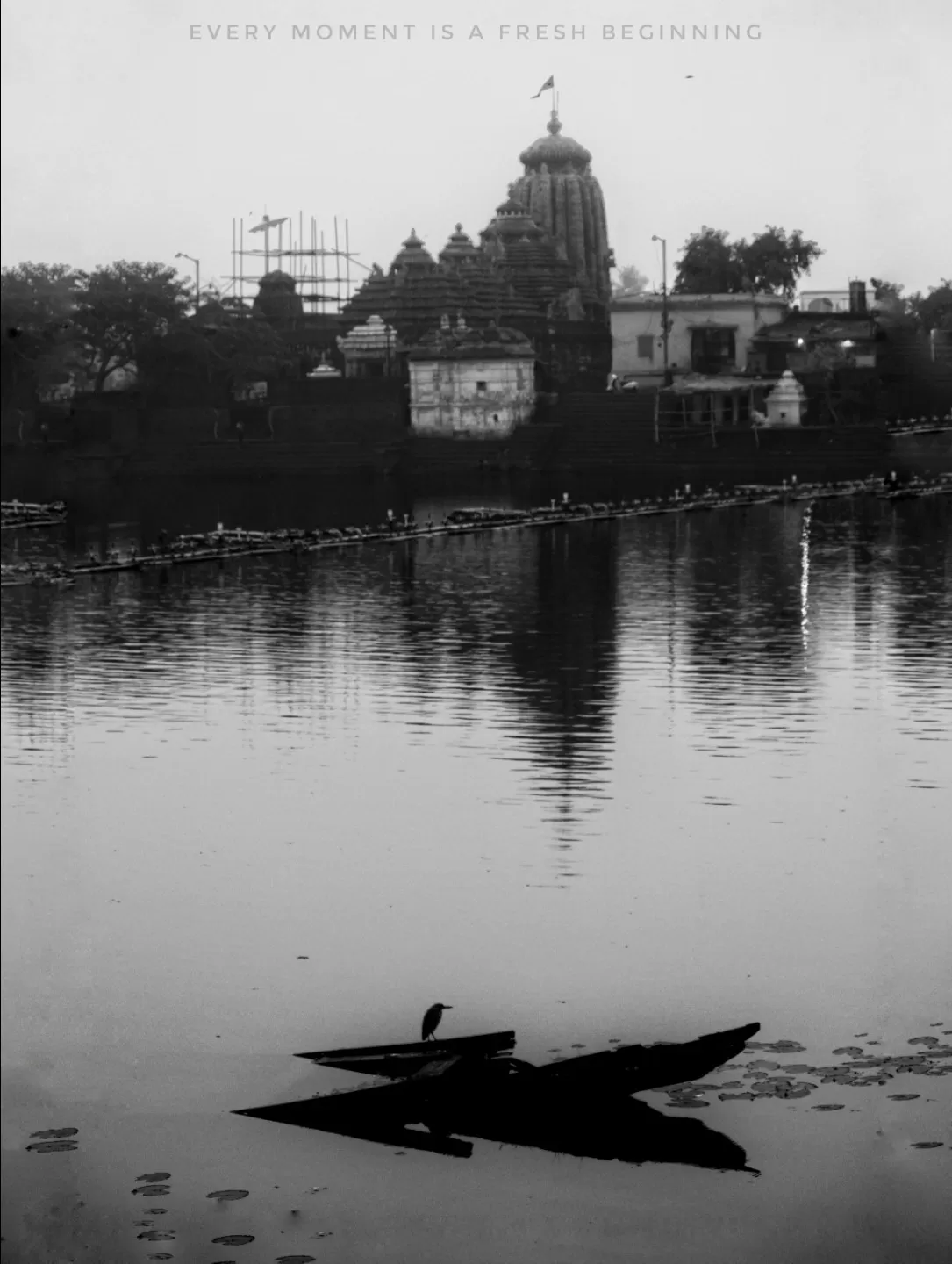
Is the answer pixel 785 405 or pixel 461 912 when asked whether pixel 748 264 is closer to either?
pixel 785 405

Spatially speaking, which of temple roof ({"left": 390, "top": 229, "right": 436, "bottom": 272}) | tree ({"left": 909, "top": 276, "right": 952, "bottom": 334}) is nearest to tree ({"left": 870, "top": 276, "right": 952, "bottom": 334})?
tree ({"left": 909, "top": 276, "right": 952, "bottom": 334})

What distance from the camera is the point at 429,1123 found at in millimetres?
14820

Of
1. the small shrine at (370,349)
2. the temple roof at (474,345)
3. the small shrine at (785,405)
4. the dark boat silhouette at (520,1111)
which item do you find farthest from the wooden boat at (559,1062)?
the small shrine at (370,349)

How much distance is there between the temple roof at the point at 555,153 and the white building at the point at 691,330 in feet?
77.6

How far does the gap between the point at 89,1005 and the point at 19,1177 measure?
3.06 m

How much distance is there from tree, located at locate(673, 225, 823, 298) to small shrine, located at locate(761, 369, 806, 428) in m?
13.2

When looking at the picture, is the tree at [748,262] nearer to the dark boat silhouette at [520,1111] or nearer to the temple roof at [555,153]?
the temple roof at [555,153]

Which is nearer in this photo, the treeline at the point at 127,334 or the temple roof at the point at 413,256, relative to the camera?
the treeline at the point at 127,334

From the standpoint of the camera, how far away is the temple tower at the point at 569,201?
103m

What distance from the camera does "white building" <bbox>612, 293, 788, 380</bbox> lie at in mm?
81688

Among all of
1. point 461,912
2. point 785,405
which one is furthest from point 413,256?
point 461,912

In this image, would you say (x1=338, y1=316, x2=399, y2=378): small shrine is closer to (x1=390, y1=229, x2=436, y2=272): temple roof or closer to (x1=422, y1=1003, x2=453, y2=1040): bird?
(x1=390, y1=229, x2=436, y2=272): temple roof

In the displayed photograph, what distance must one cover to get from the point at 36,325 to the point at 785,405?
2687 cm

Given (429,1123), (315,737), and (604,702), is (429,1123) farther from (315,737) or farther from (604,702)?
(604,702)
